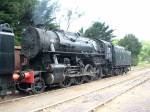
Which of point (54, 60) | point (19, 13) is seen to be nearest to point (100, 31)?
point (19, 13)

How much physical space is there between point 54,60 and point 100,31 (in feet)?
140

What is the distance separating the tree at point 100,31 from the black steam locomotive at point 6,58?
44953 millimetres

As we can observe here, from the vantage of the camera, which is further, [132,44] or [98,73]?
[132,44]

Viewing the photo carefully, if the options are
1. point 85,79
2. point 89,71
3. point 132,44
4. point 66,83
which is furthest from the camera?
point 132,44

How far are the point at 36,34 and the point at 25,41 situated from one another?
3.48 ft

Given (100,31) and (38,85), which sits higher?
(100,31)

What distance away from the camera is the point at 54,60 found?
1809 centimetres

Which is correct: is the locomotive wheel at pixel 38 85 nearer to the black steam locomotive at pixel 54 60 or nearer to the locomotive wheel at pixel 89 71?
the black steam locomotive at pixel 54 60

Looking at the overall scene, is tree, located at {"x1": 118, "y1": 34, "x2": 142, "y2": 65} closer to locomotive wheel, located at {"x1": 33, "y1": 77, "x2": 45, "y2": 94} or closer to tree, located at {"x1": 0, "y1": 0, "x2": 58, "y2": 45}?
tree, located at {"x1": 0, "y1": 0, "x2": 58, "y2": 45}

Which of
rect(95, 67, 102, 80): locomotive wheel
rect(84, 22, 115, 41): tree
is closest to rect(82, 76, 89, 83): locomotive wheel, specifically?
rect(95, 67, 102, 80): locomotive wheel

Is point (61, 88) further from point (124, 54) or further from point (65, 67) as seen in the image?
point (124, 54)

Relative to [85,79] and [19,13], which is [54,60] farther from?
[19,13]

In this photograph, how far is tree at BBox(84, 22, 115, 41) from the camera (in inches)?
2297

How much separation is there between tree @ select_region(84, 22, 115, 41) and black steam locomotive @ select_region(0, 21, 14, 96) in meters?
45.0
